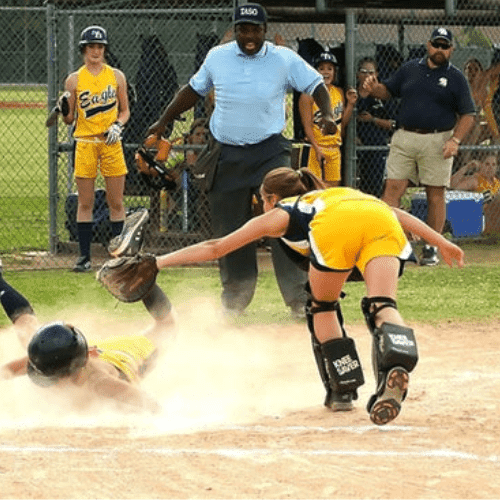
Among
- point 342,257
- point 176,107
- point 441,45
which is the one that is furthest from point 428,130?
point 342,257

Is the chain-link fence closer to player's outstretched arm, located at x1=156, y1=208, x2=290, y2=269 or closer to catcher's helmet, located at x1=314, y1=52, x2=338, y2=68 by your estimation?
catcher's helmet, located at x1=314, y1=52, x2=338, y2=68

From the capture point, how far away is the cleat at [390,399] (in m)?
5.80

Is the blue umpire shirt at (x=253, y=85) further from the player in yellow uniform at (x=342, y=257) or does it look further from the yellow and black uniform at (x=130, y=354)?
Answer: the player in yellow uniform at (x=342, y=257)

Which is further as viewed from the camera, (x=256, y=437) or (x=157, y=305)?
(x=157, y=305)

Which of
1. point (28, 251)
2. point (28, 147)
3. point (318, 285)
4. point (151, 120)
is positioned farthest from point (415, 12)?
point (28, 147)

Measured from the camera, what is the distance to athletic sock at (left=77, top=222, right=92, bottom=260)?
39.4 feet

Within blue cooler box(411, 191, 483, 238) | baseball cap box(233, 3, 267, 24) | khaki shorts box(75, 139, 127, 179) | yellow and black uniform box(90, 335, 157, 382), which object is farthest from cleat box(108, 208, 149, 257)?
blue cooler box(411, 191, 483, 238)

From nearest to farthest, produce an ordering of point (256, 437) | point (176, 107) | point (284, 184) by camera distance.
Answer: point (256, 437), point (284, 184), point (176, 107)

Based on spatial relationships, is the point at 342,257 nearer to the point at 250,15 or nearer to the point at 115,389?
the point at 115,389

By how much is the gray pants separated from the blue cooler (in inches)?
174

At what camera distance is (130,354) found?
7.23m

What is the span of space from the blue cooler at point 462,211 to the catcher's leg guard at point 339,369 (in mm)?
7302

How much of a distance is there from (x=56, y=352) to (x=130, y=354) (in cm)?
90

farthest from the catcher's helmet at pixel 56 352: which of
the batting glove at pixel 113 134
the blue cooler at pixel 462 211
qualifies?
the blue cooler at pixel 462 211
